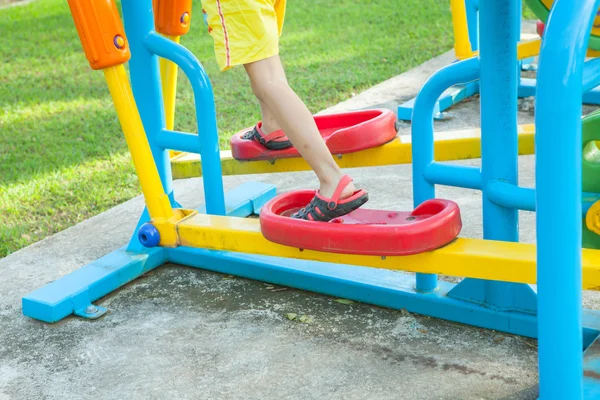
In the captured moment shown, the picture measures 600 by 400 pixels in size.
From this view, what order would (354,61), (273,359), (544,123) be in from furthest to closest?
(354,61) < (273,359) < (544,123)

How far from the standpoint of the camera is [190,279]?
2.73 metres

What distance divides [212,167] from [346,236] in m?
0.72

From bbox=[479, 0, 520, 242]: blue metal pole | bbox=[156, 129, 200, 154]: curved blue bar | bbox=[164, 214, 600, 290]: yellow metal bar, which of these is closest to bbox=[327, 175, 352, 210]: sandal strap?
bbox=[164, 214, 600, 290]: yellow metal bar

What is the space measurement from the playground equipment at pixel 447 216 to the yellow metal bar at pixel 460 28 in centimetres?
163

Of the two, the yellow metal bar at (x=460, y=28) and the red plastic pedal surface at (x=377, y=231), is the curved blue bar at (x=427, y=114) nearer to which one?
the red plastic pedal surface at (x=377, y=231)

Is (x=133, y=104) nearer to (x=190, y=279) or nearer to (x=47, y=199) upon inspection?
(x=190, y=279)

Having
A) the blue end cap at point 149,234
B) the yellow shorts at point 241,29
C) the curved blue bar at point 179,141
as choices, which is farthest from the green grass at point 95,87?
the yellow shorts at point 241,29

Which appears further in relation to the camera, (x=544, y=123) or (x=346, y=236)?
(x=346, y=236)

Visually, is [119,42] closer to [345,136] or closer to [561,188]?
[345,136]

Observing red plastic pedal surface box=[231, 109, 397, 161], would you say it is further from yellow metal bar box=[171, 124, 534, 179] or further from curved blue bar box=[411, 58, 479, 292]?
curved blue bar box=[411, 58, 479, 292]

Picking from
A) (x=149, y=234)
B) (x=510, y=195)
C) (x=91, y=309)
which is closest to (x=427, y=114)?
(x=510, y=195)

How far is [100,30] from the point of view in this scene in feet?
7.54

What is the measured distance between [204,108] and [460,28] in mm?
1876

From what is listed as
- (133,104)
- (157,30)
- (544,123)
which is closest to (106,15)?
(133,104)
